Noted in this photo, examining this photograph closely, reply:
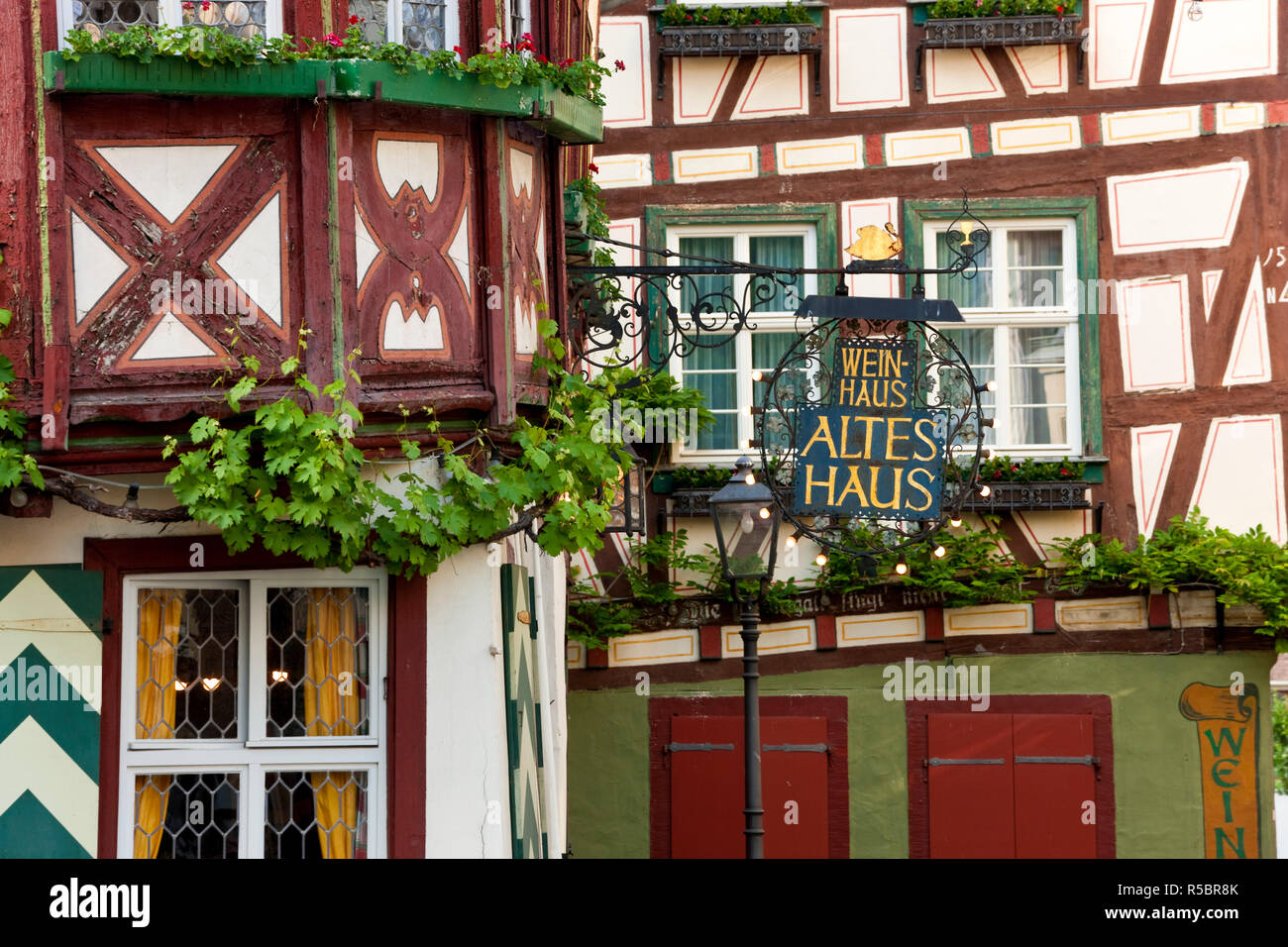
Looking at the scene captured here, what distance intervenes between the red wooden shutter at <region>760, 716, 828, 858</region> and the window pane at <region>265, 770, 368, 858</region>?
497 cm

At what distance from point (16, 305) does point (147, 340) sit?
46 centimetres

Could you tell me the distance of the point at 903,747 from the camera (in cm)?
1163

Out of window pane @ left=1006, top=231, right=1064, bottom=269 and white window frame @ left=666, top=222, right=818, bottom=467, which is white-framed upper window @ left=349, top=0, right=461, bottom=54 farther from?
window pane @ left=1006, top=231, right=1064, bottom=269

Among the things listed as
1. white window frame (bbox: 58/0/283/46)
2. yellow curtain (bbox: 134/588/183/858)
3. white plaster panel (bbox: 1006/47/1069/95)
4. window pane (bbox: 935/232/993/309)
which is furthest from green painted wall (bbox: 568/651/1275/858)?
white window frame (bbox: 58/0/283/46)

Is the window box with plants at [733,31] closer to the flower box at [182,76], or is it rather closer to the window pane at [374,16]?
the window pane at [374,16]

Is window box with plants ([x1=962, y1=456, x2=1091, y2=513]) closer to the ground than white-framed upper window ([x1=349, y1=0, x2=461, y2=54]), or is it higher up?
closer to the ground

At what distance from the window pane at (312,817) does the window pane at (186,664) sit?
280mm

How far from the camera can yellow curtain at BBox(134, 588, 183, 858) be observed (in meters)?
6.84

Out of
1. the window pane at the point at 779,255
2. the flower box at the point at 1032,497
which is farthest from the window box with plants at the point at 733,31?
the flower box at the point at 1032,497

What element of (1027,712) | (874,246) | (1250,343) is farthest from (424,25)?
(1250,343)

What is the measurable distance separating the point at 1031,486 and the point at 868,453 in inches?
77.3

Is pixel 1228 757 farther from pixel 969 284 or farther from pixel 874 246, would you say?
pixel 874 246

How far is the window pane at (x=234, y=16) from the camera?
6898 mm

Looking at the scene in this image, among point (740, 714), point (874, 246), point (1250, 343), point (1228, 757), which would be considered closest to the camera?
point (874, 246)
